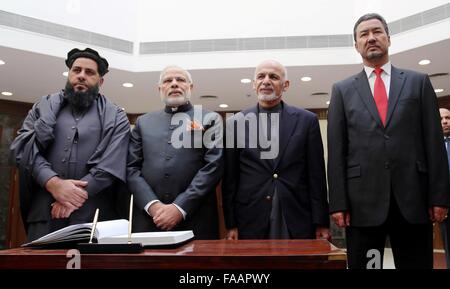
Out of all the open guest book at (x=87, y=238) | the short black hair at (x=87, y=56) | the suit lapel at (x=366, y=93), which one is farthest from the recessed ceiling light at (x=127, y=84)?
the open guest book at (x=87, y=238)

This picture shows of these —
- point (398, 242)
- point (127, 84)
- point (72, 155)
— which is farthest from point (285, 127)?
point (127, 84)

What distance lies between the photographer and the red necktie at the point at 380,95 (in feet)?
7.16

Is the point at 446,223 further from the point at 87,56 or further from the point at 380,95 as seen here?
the point at 87,56

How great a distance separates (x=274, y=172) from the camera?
2.47 m

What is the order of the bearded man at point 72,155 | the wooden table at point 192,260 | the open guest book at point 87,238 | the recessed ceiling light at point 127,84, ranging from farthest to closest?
the recessed ceiling light at point 127,84 < the bearded man at point 72,155 < the open guest book at point 87,238 < the wooden table at point 192,260

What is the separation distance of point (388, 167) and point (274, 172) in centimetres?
67

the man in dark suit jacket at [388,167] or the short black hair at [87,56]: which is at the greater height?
the short black hair at [87,56]

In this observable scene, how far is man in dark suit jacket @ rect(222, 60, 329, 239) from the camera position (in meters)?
2.40

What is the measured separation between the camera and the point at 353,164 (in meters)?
2.16

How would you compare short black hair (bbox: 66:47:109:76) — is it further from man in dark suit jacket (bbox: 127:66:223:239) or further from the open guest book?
the open guest book

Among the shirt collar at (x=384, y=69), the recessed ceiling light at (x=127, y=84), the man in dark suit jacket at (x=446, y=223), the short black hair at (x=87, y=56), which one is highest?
the recessed ceiling light at (x=127, y=84)

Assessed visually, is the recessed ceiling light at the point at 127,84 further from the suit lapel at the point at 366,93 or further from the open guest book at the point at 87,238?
the open guest book at the point at 87,238

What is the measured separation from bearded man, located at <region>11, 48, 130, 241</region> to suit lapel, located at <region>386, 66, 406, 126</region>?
5.11ft

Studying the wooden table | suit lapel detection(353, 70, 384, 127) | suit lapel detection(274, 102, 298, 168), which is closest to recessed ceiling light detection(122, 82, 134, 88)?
suit lapel detection(274, 102, 298, 168)
